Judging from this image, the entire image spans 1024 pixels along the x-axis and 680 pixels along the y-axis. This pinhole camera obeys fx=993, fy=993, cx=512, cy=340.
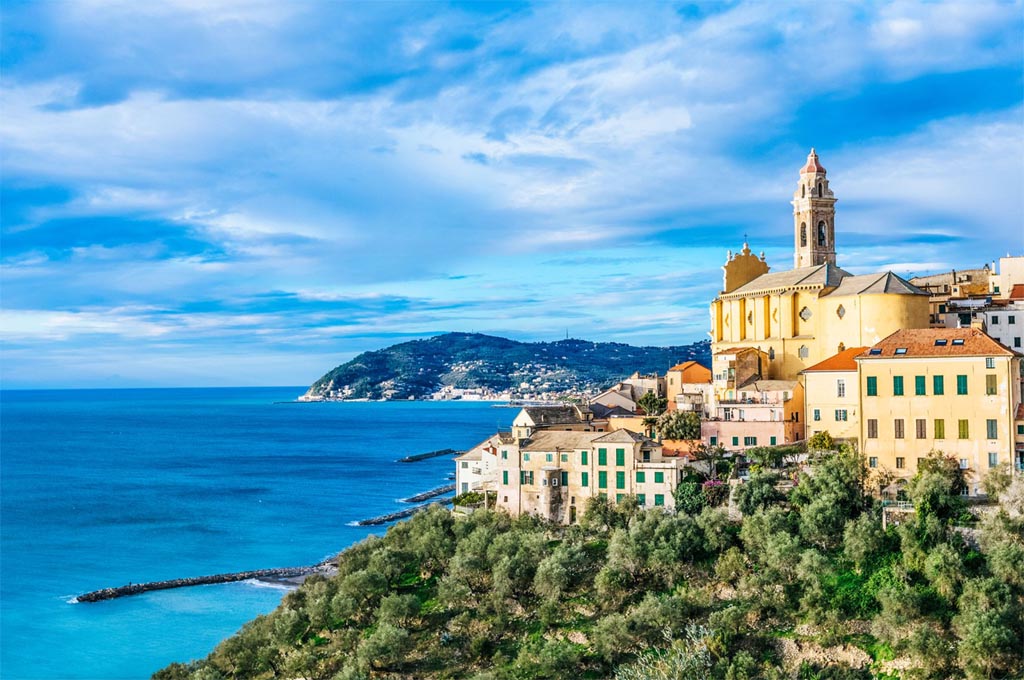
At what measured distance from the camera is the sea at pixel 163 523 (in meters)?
43.8

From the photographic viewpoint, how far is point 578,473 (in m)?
37.9

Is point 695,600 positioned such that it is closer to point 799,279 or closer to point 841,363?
point 841,363

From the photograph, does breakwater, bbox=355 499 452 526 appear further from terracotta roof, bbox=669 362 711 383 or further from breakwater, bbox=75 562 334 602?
terracotta roof, bbox=669 362 711 383

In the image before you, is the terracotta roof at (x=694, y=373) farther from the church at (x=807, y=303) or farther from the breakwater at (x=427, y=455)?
the breakwater at (x=427, y=455)

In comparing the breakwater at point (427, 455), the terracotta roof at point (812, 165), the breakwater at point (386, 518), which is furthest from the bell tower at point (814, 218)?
the breakwater at point (427, 455)

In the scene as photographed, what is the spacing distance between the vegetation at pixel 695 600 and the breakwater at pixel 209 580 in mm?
15198

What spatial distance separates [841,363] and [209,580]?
3378 cm

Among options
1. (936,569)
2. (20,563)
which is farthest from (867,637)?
(20,563)

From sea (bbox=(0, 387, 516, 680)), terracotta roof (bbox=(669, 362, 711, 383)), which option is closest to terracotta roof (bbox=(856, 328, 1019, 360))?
terracotta roof (bbox=(669, 362, 711, 383))

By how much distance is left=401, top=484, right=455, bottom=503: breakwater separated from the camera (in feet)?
245

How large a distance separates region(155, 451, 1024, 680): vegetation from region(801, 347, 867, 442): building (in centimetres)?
271

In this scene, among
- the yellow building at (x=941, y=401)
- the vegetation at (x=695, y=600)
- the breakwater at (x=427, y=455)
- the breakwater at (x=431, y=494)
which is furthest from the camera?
the breakwater at (x=427, y=455)

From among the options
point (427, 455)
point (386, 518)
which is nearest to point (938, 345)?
point (386, 518)

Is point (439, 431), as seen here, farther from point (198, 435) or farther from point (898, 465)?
point (898, 465)
